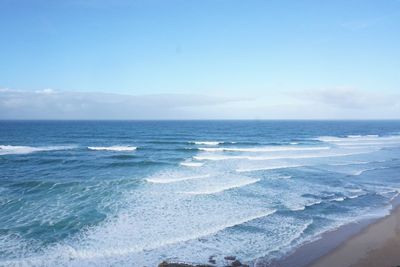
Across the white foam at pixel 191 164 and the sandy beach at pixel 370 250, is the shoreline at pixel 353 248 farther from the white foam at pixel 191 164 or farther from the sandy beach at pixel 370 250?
the white foam at pixel 191 164

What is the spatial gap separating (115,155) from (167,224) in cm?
2055

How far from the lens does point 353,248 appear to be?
11930 mm

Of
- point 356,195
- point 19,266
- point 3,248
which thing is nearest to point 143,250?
point 19,266

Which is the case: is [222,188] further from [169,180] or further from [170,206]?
[170,206]

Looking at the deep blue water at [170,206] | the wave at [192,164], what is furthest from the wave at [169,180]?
the wave at [192,164]

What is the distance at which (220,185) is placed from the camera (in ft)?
70.7

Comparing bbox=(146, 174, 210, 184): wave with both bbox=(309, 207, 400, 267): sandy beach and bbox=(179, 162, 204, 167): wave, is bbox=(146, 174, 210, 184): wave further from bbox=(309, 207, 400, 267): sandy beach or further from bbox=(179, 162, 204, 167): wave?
bbox=(309, 207, 400, 267): sandy beach

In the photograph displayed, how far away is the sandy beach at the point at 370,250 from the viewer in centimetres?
1062

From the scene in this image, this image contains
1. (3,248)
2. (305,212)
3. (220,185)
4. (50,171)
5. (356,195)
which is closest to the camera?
(3,248)

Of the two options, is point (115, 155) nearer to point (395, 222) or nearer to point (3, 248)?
point (3, 248)

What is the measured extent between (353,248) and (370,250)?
530 millimetres

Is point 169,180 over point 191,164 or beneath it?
beneath

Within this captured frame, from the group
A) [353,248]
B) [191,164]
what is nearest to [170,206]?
[353,248]

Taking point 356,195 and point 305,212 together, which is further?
point 356,195
